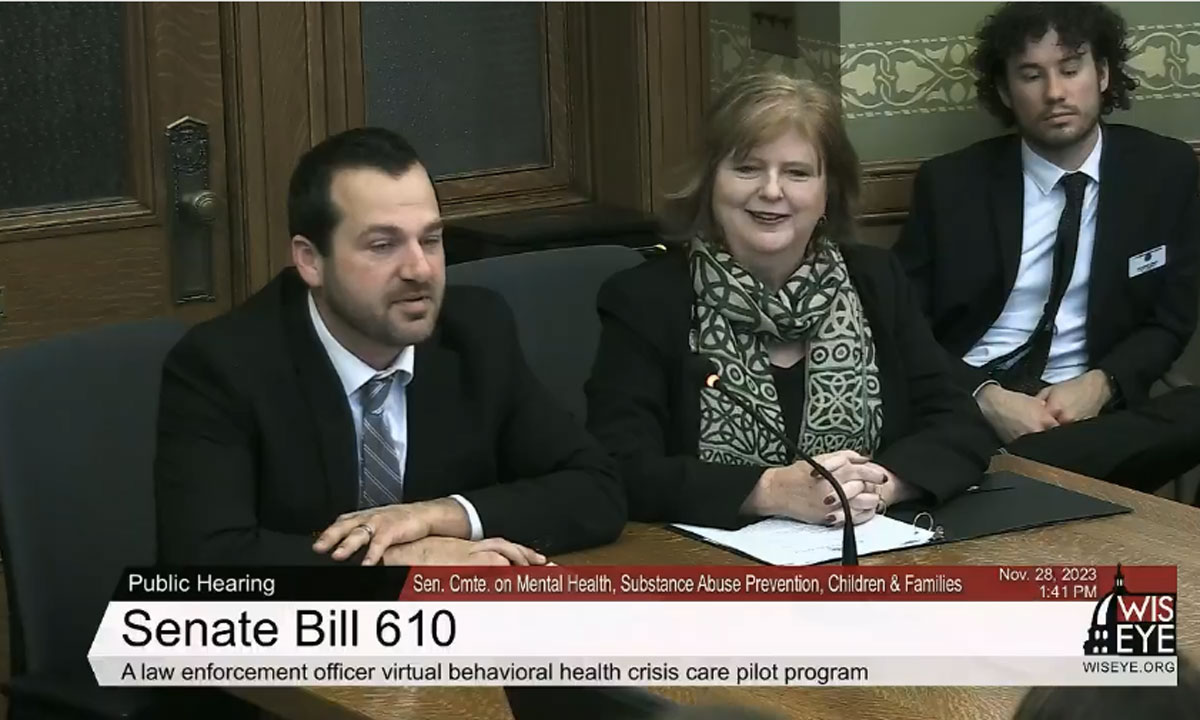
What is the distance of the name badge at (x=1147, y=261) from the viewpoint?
3.90 meters

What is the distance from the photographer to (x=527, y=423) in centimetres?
258

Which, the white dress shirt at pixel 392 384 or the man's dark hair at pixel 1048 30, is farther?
the man's dark hair at pixel 1048 30

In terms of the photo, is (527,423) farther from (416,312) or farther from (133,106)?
(133,106)

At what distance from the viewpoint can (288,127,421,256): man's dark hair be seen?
246cm

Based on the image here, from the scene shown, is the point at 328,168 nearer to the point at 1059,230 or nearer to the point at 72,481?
the point at 72,481

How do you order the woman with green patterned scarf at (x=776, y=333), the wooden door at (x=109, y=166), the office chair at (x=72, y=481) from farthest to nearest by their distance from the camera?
the wooden door at (x=109, y=166) < the woman with green patterned scarf at (x=776, y=333) < the office chair at (x=72, y=481)

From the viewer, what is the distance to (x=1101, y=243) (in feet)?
12.7

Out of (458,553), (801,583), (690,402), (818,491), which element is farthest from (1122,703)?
(690,402)

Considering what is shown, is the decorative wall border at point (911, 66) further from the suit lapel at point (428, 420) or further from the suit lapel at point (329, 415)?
the suit lapel at point (329, 415)

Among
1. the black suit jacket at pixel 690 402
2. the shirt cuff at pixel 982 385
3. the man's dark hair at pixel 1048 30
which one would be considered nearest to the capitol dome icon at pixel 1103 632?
the black suit jacket at pixel 690 402

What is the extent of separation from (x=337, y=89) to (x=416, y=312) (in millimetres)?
1420

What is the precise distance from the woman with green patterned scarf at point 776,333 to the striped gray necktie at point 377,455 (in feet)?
1.12

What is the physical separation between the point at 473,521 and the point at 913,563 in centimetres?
54

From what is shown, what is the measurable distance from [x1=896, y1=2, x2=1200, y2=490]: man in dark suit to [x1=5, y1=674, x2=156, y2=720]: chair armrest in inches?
82.9
